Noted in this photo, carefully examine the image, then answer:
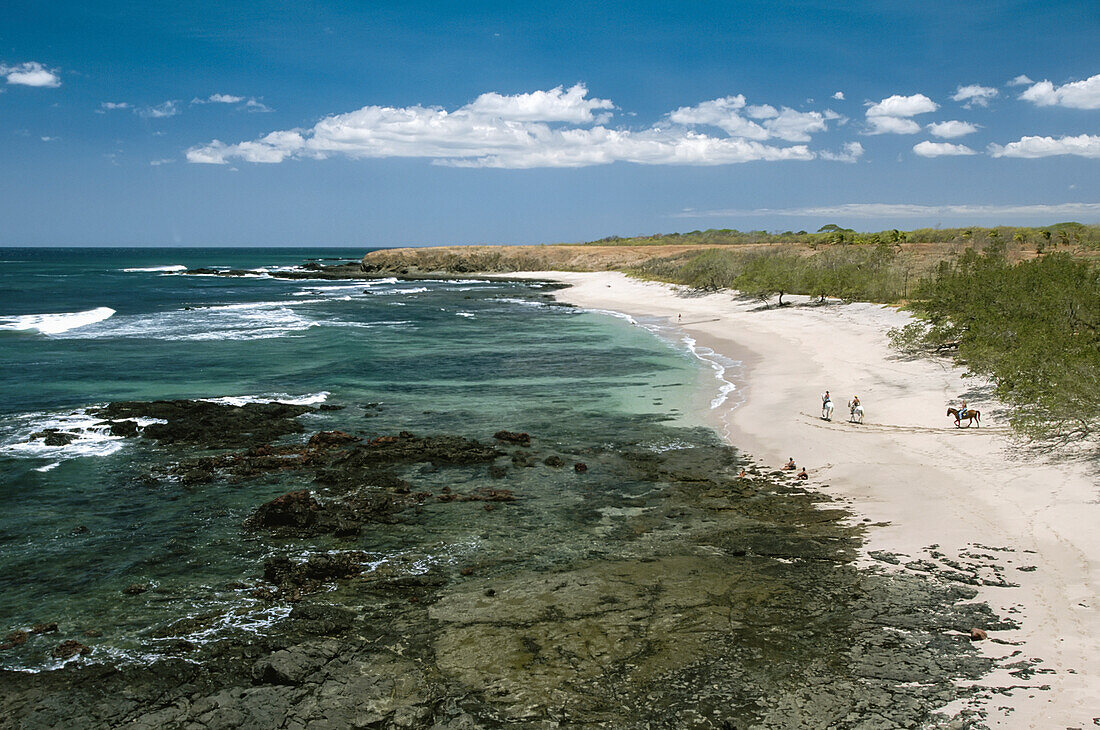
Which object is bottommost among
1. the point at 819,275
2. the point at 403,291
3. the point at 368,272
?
the point at 403,291

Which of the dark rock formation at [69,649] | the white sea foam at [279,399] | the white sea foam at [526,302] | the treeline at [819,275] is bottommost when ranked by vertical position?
the dark rock formation at [69,649]

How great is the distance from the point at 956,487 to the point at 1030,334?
8871 mm

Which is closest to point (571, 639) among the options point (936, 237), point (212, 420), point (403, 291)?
point (212, 420)

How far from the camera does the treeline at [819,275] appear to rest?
159 feet

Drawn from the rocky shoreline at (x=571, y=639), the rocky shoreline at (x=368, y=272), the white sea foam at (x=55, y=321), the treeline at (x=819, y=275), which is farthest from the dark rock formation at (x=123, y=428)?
the rocky shoreline at (x=368, y=272)

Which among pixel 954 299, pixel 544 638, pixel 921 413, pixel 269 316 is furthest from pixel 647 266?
pixel 544 638

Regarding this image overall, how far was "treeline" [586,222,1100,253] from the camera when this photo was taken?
228 ft

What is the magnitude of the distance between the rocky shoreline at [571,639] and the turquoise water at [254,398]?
19.0 inches

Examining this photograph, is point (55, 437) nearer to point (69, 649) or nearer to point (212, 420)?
point (212, 420)

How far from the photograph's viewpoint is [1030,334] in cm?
2116

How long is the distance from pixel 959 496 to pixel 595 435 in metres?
10.1

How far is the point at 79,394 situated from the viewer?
2709 centimetres

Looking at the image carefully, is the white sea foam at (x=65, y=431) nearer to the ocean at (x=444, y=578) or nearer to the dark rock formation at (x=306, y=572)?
the ocean at (x=444, y=578)

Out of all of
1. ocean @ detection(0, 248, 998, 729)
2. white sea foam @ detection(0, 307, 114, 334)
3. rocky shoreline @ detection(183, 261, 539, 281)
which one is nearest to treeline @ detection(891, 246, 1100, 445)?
ocean @ detection(0, 248, 998, 729)
